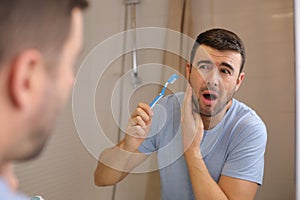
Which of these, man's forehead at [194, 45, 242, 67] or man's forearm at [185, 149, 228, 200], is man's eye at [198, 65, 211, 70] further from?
man's forearm at [185, 149, 228, 200]

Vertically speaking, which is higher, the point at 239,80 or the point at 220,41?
the point at 220,41

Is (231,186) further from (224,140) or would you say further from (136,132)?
(136,132)

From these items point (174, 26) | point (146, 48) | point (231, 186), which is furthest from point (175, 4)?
point (231, 186)

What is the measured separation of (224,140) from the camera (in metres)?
0.83

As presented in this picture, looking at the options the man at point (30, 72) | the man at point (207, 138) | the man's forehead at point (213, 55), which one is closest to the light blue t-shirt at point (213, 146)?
the man at point (207, 138)

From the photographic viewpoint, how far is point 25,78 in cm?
19

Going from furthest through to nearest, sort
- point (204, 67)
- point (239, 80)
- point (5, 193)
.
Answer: point (239, 80) < point (204, 67) < point (5, 193)

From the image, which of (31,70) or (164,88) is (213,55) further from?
(31,70)

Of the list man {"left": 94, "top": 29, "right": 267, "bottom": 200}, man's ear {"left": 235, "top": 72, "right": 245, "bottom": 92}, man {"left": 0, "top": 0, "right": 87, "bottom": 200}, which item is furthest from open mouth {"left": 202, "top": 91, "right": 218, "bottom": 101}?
man {"left": 0, "top": 0, "right": 87, "bottom": 200}

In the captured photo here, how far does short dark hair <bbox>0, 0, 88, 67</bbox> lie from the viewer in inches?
7.6

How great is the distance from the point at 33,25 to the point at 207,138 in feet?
2.25

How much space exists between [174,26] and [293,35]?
348mm

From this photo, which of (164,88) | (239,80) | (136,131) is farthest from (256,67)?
(136,131)

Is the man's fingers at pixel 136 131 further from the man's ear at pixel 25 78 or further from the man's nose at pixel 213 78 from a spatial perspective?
the man's ear at pixel 25 78
